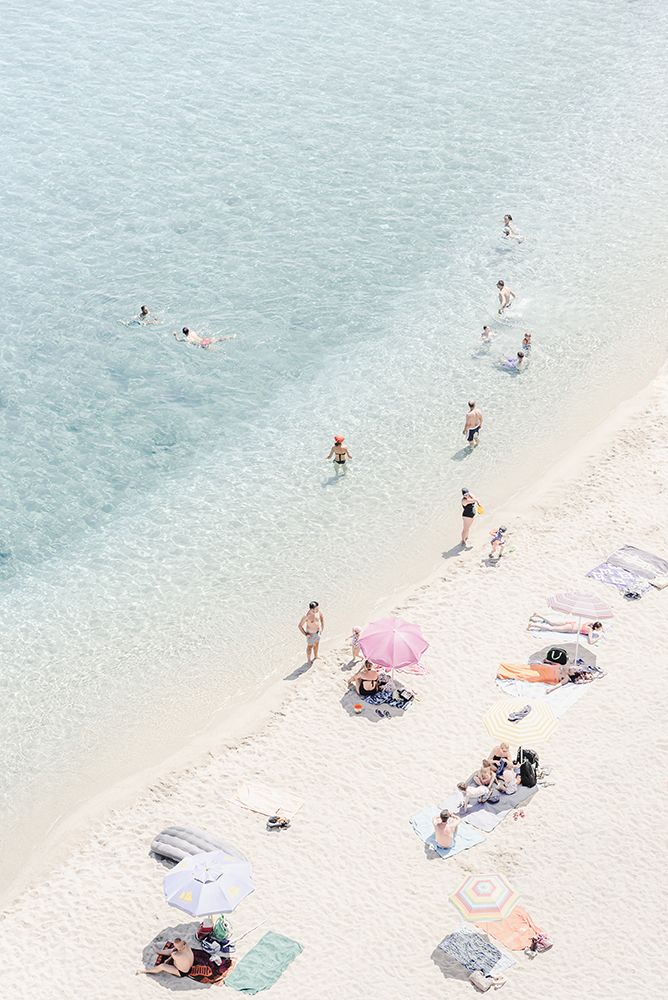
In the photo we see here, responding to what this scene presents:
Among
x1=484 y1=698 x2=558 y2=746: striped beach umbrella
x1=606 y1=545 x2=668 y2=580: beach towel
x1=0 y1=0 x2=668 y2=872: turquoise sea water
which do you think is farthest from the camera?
x1=0 y1=0 x2=668 y2=872: turquoise sea water

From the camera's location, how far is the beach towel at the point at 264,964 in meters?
21.9

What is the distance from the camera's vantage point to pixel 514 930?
22422mm

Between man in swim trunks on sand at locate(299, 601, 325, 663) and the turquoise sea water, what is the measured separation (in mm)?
1087

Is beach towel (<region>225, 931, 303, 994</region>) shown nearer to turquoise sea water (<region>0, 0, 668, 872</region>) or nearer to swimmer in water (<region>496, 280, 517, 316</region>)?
turquoise sea water (<region>0, 0, 668, 872</region>)

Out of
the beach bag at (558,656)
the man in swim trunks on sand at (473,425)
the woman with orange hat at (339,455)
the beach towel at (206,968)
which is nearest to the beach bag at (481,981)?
the beach towel at (206,968)

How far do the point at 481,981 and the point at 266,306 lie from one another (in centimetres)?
2512

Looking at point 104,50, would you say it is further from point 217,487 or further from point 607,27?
point 217,487

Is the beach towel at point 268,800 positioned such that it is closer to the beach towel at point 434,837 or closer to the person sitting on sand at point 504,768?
the beach towel at point 434,837

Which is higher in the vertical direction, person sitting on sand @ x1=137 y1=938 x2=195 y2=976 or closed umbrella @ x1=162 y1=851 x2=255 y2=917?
closed umbrella @ x1=162 y1=851 x2=255 y2=917

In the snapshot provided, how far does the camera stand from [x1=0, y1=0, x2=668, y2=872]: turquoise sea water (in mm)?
31016

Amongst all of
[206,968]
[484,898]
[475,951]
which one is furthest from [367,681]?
[206,968]

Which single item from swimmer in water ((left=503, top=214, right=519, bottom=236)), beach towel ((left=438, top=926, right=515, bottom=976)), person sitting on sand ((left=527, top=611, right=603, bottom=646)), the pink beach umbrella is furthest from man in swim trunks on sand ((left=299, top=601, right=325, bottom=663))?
swimmer in water ((left=503, top=214, right=519, bottom=236))

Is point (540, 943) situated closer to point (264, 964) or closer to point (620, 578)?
point (264, 964)

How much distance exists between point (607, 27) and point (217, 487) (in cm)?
3496
